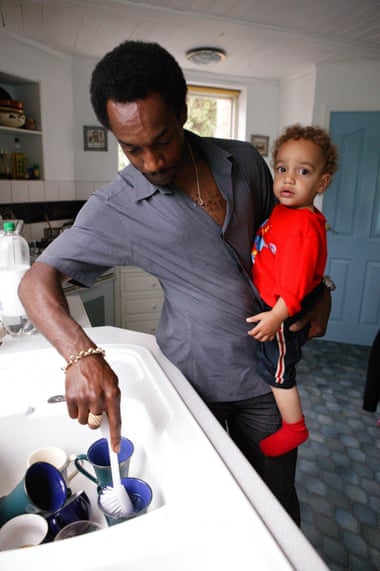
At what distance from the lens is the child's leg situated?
108 centimetres

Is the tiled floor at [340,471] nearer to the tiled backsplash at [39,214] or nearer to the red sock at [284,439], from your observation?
the red sock at [284,439]

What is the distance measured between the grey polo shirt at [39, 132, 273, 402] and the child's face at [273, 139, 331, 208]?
0.08 m

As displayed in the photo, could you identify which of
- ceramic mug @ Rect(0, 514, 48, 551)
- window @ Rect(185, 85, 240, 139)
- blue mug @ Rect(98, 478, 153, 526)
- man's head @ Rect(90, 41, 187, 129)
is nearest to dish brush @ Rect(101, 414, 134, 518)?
blue mug @ Rect(98, 478, 153, 526)

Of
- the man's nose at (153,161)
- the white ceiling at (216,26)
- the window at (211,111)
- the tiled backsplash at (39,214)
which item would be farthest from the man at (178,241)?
the window at (211,111)

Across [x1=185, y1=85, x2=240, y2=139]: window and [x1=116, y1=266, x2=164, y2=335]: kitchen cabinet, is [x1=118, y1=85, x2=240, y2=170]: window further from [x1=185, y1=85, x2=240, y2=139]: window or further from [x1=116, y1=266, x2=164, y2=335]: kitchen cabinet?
[x1=116, y1=266, x2=164, y2=335]: kitchen cabinet

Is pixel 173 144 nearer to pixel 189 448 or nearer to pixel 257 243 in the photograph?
pixel 257 243

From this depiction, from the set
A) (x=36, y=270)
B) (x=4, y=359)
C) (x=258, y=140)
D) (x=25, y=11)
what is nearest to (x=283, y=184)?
(x=36, y=270)

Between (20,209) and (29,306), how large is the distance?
8.46 ft

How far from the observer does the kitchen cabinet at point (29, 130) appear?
3.14m

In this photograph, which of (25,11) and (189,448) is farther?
(25,11)

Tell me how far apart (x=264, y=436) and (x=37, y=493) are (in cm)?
67

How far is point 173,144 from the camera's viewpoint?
0.89m

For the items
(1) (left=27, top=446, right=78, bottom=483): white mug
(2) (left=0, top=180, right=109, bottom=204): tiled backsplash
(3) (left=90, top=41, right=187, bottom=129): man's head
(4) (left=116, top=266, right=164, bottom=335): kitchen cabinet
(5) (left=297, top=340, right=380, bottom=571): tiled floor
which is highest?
(3) (left=90, top=41, right=187, bottom=129): man's head

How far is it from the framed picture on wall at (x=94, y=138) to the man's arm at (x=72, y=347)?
304 cm
